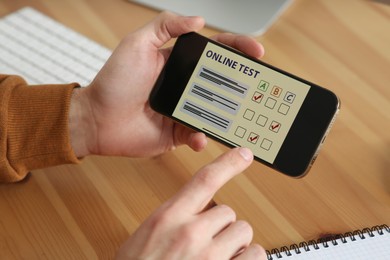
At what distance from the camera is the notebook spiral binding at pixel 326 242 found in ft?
1.84

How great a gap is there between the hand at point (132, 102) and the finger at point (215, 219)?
148mm

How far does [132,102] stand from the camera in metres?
0.65

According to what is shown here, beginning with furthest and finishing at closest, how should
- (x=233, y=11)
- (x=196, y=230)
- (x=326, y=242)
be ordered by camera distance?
(x=233, y=11) → (x=326, y=242) → (x=196, y=230)

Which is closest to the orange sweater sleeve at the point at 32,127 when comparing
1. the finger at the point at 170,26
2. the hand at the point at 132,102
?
the hand at the point at 132,102

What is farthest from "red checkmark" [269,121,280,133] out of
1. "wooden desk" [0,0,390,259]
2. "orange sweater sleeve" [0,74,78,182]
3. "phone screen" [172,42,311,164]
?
"orange sweater sleeve" [0,74,78,182]

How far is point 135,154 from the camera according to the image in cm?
67

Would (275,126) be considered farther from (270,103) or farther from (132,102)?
(132,102)

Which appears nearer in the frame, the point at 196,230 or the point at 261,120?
the point at 196,230

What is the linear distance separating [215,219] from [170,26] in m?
0.28

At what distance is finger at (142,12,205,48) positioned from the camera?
0.61 metres

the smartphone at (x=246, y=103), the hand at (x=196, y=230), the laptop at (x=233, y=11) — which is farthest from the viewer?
the laptop at (x=233, y=11)

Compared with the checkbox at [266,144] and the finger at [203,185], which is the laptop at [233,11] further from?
the finger at [203,185]

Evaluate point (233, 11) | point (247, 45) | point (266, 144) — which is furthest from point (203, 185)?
point (233, 11)

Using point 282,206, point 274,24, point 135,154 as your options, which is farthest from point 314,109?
point 274,24
